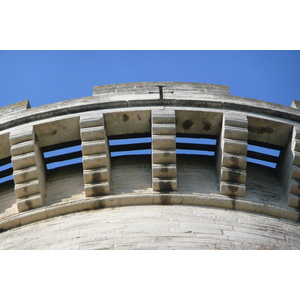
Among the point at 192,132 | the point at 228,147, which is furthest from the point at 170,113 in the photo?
the point at 228,147

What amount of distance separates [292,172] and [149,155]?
275cm

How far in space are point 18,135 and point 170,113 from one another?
9.15 feet

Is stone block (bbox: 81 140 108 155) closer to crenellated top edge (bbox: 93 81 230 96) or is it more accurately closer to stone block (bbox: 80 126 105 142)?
stone block (bbox: 80 126 105 142)

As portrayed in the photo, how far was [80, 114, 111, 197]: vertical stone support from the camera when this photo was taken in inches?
392

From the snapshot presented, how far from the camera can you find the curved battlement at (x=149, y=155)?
9891mm

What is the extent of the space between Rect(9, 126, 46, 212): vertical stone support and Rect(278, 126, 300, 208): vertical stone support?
4388 mm

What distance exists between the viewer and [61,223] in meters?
9.58

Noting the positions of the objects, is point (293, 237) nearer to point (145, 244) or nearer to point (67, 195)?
point (145, 244)

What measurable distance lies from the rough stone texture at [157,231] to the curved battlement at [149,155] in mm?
196

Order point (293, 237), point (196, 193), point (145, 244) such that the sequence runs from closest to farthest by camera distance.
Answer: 1. point (145, 244)
2. point (293, 237)
3. point (196, 193)

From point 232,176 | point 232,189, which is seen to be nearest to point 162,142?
point 232,176

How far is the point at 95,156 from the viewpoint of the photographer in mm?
10086

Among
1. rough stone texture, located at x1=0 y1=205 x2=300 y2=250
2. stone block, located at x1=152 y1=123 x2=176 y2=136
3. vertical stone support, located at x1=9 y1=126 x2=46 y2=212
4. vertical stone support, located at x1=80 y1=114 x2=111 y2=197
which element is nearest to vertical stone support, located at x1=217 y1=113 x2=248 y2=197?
rough stone texture, located at x1=0 y1=205 x2=300 y2=250

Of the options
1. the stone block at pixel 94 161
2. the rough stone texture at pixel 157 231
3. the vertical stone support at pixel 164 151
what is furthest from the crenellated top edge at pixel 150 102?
the rough stone texture at pixel 157 231
